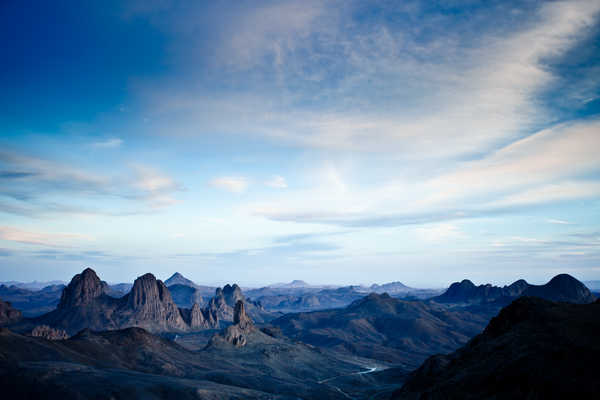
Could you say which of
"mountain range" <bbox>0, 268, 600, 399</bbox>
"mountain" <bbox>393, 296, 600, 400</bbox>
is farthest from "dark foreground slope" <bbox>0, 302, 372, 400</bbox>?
"mountain" <bbox>393, 296, 600, 400</bbox>

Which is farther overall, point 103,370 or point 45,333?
point 45,333

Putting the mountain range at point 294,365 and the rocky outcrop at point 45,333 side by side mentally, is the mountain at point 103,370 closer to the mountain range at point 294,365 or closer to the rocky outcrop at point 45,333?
the mountain range at point 294,365

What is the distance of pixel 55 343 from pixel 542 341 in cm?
11055

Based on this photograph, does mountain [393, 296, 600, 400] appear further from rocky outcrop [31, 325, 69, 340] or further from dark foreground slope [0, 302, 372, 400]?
rocky outcrop [31, 325, 69, 340]

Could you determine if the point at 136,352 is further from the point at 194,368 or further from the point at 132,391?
the point at 132,391

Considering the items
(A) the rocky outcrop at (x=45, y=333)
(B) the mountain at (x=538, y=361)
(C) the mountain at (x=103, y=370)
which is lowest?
(A) the rocky outcrop at (x=45, y=333)

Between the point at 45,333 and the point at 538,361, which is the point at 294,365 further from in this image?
the point at 538,361

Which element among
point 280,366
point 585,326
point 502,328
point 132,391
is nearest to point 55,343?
point 132,391

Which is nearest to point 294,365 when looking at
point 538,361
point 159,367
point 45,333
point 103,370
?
point 159,367

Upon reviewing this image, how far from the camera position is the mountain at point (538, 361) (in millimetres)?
35312

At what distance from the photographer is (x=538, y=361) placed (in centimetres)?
4012

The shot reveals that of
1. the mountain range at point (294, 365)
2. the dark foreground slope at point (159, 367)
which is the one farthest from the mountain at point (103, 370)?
the mountain range at point (294, 365)

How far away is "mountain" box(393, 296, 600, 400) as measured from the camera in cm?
3531

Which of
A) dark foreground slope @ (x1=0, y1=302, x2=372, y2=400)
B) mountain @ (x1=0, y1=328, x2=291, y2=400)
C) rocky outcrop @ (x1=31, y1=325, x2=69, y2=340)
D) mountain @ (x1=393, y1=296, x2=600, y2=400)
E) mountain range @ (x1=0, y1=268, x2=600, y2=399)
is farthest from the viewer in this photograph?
rocky outcrop @ (x1=31, y1=325, x2=69, y2=340)
